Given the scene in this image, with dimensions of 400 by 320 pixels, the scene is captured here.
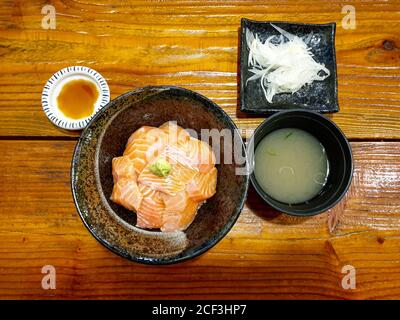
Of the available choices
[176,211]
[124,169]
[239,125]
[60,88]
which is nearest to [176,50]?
[239,125]

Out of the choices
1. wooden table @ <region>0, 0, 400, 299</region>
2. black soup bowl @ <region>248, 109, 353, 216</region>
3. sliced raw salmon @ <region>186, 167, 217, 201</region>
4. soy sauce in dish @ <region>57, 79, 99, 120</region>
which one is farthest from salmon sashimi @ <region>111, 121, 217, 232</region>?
soy sauce in dish @ <region>57, 79, 99, 120</region>

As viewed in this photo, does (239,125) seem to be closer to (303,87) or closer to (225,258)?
(303,87)

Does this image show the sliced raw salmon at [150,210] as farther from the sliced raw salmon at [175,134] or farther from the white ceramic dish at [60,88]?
the white ceramic dish at [60,88]

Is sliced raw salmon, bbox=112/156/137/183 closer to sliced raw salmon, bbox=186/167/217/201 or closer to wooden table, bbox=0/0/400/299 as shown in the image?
sliced raw salmon, bbox=186/167/217/201

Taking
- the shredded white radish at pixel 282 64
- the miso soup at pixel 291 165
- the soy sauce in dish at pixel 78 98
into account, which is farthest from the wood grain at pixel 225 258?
the shredded white radish at pixel 282 64
